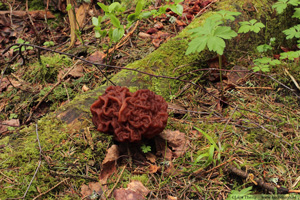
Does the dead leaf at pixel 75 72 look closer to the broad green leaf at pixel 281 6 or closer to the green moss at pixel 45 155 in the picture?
the green moss at pixel 45 155

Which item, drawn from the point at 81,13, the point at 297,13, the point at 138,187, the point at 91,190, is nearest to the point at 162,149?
the point at 138,187

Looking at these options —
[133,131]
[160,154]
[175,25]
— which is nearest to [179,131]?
[160,154]

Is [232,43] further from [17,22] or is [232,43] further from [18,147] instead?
[17,22]

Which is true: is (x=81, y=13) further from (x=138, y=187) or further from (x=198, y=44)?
(x=138, y=187)

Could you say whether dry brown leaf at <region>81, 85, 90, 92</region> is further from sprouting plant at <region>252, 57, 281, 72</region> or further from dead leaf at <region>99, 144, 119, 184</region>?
sprouting plant at <region>252, 57, 281, 72</region>

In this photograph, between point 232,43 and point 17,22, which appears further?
point 17,22

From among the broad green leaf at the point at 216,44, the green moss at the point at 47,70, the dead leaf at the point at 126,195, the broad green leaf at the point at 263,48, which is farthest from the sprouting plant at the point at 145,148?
the broad green leaf at the point at 263,48
